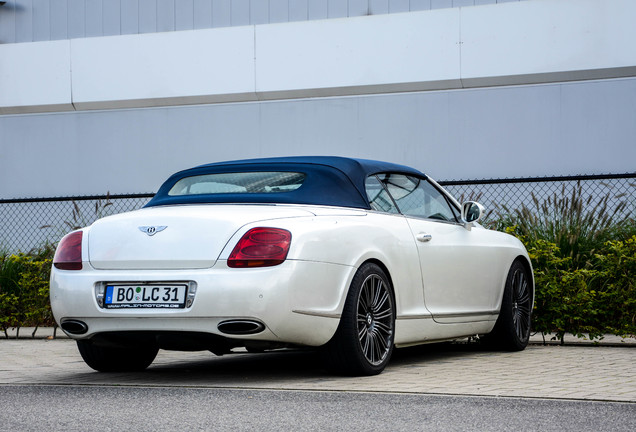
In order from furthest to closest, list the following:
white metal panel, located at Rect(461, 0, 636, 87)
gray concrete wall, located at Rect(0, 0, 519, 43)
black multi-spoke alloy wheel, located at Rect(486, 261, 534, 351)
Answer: gray concrete wall, located at Rect(0, 0, 519, 43) → white metal panel, located at Rect(461, 0, 636, 87) → black multi-spoke alloy wheel, located at Rect(486, 261, 534, 351)

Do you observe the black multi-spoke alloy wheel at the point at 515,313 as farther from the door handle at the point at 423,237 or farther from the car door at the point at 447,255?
the door handle at the point at 423,237

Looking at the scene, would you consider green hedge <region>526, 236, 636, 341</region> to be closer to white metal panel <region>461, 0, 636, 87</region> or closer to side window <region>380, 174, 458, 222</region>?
side window <region>380, 174, 458, 222</region>

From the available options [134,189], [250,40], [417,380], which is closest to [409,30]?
[250,40]

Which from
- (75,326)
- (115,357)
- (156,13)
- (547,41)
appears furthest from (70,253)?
(156,13)

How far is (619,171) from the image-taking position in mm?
14820

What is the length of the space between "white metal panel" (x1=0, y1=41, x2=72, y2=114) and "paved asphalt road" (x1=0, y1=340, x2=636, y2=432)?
1056 centimetres

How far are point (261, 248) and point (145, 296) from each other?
75cm

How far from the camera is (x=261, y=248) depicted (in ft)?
19.1

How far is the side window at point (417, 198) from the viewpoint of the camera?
23.7ft

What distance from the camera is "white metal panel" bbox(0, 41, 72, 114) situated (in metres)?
17.8

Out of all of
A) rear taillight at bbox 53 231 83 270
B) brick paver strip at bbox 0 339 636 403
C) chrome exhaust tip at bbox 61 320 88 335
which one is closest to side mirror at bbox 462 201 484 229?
brick paver strip at bbox 0 339 636 403

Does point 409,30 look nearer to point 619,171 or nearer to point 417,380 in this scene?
point 619,171

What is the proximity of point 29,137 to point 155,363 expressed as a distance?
11.2 m

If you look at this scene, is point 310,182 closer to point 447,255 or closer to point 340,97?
point 447,255
